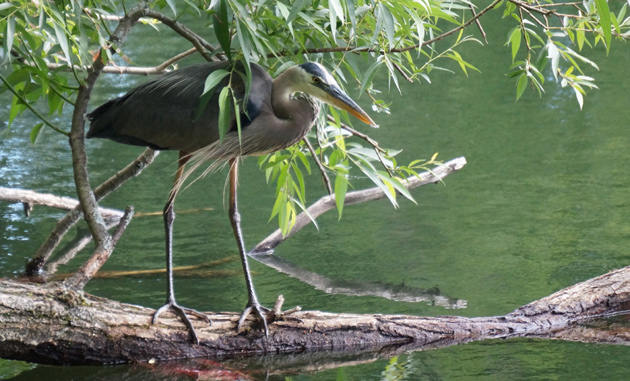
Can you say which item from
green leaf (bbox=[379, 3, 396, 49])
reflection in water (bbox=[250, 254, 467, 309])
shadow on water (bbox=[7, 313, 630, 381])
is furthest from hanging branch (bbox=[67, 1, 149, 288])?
reflection in water (bbox=[250, 254, 467, 309])

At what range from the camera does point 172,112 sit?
3.78 m

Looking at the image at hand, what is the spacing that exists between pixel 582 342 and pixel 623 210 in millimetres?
2433

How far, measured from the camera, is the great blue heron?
3500mm

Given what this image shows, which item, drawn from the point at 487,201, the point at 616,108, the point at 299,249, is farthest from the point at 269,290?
the point at 616,108

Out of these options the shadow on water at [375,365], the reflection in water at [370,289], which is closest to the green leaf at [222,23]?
the shadow on water at [375,365]

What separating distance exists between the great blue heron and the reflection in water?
110cm

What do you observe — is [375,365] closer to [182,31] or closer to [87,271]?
[87,271]

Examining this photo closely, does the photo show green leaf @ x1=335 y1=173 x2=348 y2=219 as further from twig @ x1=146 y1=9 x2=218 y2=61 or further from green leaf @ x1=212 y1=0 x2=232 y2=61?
green leaf @ x1=212 y1=0 x2=232 y2=61

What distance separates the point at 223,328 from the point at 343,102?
1.05 m

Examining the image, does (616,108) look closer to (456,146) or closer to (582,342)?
(456,146)

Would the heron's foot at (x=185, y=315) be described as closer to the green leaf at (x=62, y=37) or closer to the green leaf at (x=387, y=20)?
the green leaf at (x=62, y=37)

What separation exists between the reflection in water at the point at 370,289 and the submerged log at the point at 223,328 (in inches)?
24.1

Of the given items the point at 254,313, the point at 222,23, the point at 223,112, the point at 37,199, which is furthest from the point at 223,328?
the point at 37,199

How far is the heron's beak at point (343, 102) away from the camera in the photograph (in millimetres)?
3328
